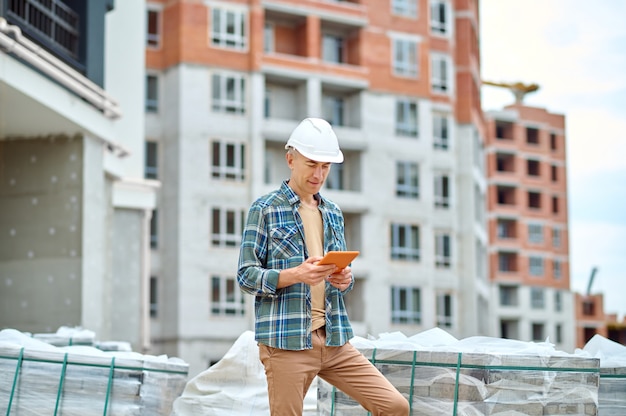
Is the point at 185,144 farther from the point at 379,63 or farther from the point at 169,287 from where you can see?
the point at 379,63

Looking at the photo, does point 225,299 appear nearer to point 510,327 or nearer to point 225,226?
point 225,226

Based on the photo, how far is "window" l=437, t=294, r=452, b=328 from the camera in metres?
41.4

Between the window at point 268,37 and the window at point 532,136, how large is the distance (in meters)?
34.2

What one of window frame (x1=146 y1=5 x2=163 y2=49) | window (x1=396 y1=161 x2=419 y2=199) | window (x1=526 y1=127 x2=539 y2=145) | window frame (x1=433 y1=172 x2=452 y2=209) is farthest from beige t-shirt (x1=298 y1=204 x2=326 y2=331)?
window (x1=526 y1=127 x2=539 y2=145)

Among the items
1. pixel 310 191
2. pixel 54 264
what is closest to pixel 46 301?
pixel 54 264

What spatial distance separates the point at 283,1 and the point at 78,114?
23865 mm

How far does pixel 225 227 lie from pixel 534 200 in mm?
37418

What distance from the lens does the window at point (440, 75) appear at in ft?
143

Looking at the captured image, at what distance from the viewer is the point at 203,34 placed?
38.0 metres

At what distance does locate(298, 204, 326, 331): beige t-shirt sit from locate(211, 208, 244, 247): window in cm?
3189

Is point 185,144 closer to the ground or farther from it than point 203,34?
closer to the ground

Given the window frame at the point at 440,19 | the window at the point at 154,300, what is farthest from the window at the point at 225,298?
the window frame at the point at 440,19

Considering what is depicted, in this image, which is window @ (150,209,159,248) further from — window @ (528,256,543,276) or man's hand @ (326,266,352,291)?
window @ (528,256,543,276)

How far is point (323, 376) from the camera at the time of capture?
207 inches
